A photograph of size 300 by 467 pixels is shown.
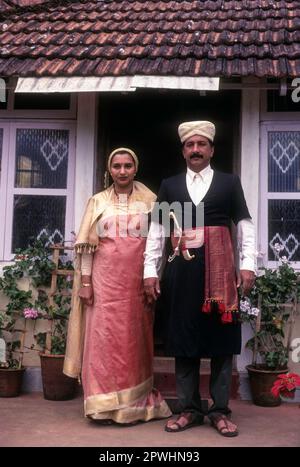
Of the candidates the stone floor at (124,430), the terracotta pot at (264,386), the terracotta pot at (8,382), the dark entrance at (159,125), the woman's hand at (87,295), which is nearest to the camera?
the stone floor at (124,430)

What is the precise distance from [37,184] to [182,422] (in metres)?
2.85

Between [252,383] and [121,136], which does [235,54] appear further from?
[252,383]

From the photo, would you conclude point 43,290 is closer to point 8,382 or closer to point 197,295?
point 8,382

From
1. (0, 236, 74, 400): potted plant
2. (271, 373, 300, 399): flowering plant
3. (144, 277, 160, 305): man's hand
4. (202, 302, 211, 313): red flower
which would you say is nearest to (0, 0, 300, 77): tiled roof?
(0, 236, 74, 400): potted plant

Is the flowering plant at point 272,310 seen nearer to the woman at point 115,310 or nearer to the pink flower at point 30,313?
the woman at point 115,310

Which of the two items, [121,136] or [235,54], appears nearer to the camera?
[235,54]

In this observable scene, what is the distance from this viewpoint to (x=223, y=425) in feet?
12.6

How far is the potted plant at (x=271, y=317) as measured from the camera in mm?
4832

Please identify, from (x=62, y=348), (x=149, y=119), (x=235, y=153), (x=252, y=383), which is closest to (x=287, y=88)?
(x=235, y=153)

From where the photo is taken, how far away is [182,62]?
489 centimetres

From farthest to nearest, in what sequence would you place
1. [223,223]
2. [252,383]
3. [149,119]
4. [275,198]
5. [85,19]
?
[149,119], [85,19], [275,198], [252,383], [223,223]

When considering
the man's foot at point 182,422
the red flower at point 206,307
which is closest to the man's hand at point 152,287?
the red flower at point 206,307

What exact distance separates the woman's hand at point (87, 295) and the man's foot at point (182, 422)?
1.10 metres

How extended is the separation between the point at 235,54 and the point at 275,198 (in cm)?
142
